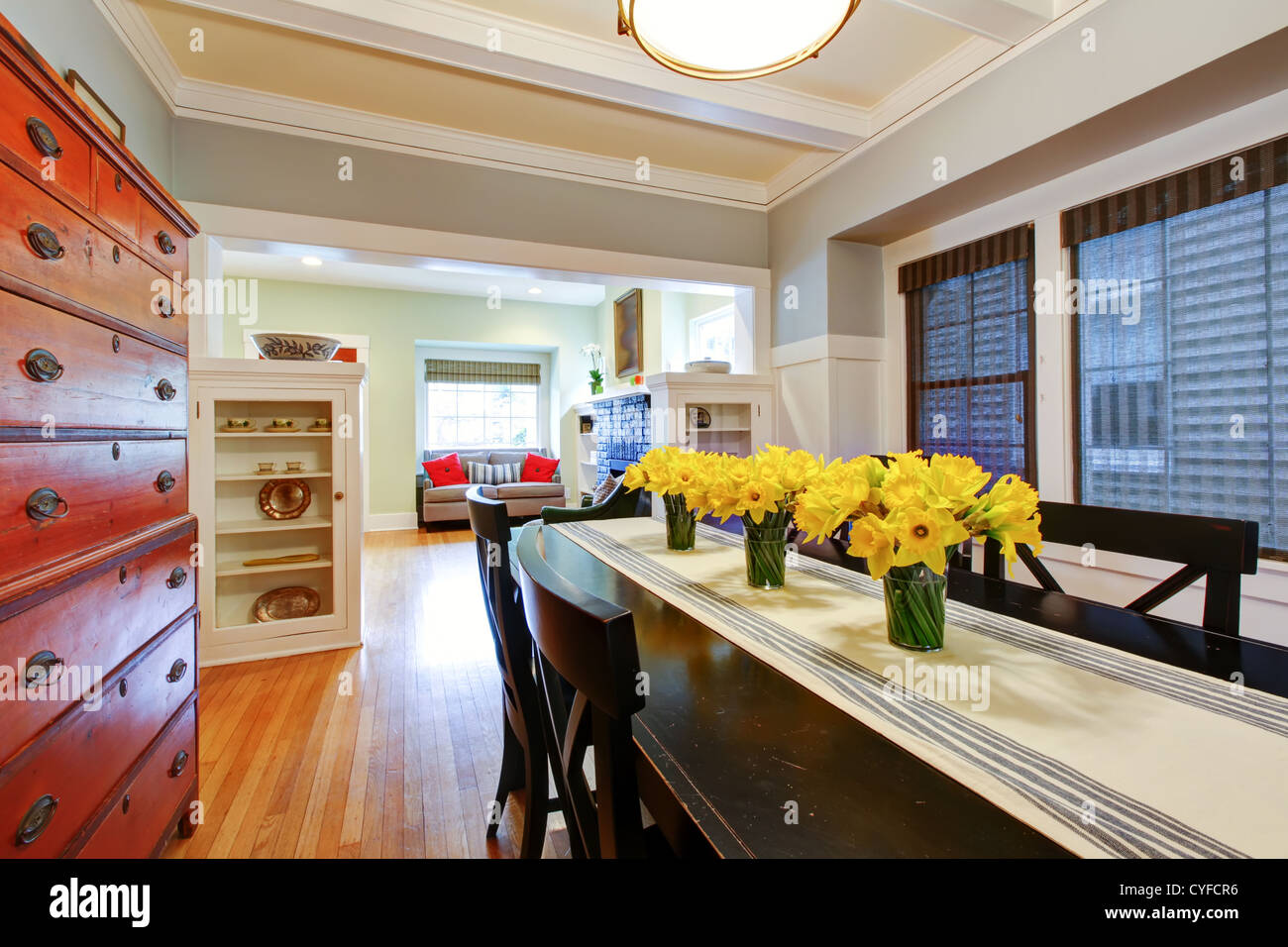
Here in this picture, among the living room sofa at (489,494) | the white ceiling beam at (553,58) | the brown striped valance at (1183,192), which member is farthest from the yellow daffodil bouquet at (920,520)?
the living room sofa at (489,494)

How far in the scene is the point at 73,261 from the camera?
39.4 inches

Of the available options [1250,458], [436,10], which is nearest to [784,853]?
[1250,458]

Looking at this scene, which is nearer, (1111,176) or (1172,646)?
(1172,646)

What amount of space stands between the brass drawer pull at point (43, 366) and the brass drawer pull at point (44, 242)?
16 centimetres

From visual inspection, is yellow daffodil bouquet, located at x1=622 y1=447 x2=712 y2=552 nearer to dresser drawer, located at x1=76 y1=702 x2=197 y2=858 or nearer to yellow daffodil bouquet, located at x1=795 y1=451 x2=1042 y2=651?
yellow daffodil bouquet, located at x1=795 y1=451 x2=1042 y2=651

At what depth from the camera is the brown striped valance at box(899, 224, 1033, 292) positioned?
2.56 metres

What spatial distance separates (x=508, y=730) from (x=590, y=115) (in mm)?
2773

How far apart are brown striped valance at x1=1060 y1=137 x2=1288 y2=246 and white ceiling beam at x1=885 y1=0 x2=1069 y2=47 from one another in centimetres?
70

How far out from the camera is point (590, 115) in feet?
9.30

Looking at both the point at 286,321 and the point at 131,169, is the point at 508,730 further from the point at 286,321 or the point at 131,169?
the point at 286,321

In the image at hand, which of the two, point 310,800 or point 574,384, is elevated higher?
point 574,384

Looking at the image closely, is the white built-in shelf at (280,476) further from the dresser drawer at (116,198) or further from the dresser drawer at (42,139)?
the dresser drawer at (42,139)

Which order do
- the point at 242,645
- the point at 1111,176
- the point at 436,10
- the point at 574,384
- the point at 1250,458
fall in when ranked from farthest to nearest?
the point at 574,384 < the point at 242,645 < the point at 1111,176 < the point at 436,10 < the point at 1250,458
